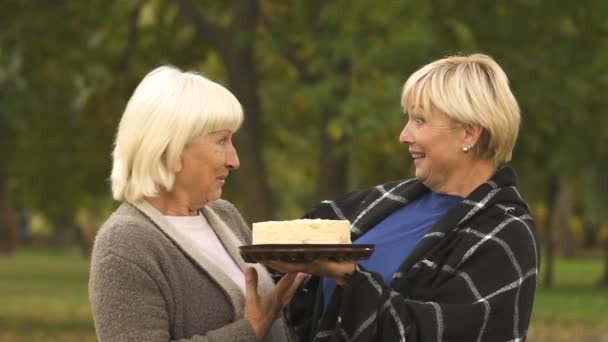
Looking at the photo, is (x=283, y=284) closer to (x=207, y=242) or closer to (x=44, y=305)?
(x=207, y=242)

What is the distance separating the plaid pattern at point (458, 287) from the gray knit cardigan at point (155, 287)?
30 centimetres

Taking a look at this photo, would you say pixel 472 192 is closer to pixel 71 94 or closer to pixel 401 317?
pixel 401 317

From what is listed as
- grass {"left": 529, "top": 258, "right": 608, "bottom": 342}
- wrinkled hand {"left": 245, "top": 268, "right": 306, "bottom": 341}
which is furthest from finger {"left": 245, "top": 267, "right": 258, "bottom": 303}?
grass {"left": 529, "top": 258, "right": 608, "bottom": 342}

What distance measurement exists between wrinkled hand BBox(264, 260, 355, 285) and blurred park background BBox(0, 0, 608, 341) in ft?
29.0

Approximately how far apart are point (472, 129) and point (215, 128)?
80 cm

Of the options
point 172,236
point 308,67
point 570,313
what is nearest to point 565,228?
point 570,313

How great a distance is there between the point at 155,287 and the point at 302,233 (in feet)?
1.39

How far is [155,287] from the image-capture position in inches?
154

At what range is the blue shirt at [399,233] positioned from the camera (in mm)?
4332

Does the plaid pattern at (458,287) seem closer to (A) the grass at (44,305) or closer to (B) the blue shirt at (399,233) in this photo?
(B) the blue shirt at (399,233)

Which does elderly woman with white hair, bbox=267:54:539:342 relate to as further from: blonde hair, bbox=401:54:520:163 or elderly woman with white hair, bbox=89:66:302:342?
elderly woman with white hair, bbox=89:66:302:342

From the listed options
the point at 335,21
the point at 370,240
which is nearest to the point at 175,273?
the point at 370,240

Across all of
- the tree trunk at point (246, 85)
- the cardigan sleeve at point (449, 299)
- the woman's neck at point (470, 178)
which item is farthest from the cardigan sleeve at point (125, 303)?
the tree trunk at point (246, 85)

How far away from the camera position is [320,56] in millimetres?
14828
